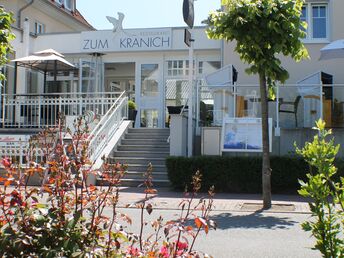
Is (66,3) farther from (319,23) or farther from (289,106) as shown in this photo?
(289,106)

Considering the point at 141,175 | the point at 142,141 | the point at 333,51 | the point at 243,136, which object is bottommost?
the point at 141,175

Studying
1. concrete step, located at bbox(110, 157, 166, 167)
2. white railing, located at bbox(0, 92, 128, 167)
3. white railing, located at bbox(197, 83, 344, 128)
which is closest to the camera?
white railing, located at bbox(197, 83, 344, 128)

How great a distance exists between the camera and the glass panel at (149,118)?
66.8 feet

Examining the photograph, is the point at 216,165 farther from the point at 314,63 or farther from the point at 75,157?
the point at 75,157

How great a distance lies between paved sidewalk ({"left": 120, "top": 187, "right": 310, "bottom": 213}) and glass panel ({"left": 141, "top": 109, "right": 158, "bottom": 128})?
7.49m

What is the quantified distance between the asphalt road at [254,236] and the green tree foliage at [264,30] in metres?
1.22

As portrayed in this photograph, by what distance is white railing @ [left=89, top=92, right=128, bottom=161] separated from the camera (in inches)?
588

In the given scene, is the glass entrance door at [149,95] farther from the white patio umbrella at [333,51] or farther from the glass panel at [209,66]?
the white patio umbrella at [333,51]

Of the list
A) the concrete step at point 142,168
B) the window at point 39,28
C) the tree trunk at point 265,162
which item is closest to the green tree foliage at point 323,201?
the tree trunk at point 265,162

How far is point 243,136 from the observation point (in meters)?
13.4

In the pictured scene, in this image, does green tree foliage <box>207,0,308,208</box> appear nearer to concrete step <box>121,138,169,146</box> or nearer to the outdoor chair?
the outdoor chair

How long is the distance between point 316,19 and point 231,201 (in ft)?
32.7

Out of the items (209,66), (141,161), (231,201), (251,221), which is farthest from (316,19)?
(251,221)

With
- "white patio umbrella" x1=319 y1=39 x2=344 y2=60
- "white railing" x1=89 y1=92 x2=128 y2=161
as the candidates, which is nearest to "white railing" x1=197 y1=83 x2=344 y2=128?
"white patio umbrella" x1=319 y1=39 x2=344 y2=60
